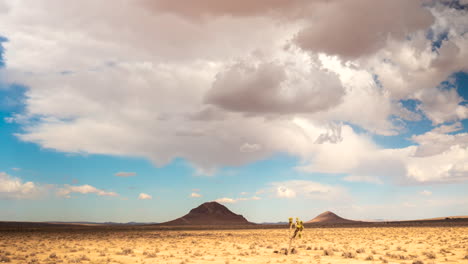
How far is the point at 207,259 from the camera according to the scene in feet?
83.1

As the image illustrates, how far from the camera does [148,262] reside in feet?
78.2

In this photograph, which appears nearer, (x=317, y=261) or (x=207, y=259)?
(x=317, y=261)

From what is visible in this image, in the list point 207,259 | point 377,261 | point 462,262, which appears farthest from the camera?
point 207,259

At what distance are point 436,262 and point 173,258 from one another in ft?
56.5

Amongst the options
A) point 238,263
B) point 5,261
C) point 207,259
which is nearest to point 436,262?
point 238,263

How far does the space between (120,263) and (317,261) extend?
12.9 metres

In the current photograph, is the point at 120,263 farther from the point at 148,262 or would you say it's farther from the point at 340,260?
the point at 340,260

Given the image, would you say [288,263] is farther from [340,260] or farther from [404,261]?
[404,261]

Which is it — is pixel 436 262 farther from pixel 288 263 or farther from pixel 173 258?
pixel 173 258

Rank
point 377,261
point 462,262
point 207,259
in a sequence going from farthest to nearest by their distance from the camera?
point 207,259
point 377,261
point 462,262

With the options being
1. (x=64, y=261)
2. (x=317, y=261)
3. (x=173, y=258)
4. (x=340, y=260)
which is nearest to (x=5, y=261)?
(x=64, y=261)

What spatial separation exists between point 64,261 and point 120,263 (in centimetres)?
390

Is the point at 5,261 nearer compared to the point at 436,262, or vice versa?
the point at 436,262

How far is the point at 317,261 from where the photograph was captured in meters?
23.5
